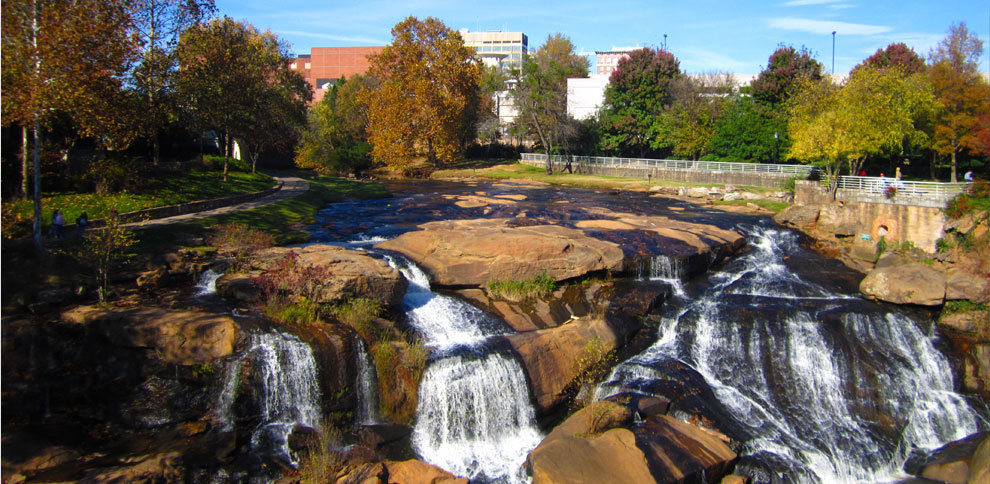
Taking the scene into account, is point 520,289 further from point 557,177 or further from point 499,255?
point 557,177

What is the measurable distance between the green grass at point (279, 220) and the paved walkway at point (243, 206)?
1.83 feet

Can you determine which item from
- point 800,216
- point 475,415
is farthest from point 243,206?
point 800,216

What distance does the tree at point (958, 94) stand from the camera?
3262 cm

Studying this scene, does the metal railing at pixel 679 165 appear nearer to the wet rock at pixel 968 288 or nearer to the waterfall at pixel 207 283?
the wet rock at pixel 968 288

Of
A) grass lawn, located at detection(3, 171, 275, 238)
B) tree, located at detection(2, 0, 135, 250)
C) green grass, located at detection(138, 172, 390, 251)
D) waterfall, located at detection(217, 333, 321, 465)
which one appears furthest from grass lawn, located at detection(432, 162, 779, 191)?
tree, located at detection(2, 0, 135, 250)

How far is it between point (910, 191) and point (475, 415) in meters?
22.8

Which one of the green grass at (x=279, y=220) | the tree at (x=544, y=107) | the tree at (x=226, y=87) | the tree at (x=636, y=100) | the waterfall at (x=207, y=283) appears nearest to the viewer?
the waterfall at (x=207, y=283)

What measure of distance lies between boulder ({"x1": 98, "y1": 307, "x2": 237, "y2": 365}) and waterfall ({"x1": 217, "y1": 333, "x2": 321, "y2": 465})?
0.55 m

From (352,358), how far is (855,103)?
29932 mm

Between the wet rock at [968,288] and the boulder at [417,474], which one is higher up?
the wet rock at [968,288]

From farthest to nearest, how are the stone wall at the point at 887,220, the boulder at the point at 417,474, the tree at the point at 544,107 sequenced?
the tree at the point at 544,107 → the stone wall at the point at 887,220 → the boulder at the point at 417,474

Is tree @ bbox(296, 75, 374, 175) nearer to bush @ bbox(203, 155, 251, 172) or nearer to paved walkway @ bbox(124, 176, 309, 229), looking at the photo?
paved walkway @ bbox(124, 176, 309, 229)

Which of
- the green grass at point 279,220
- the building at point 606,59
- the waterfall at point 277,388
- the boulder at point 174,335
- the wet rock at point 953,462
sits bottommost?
the wet rock at point 953,462

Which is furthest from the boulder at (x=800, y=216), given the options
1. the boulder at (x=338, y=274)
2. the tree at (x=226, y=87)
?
the tree at (x=226, y=87)
